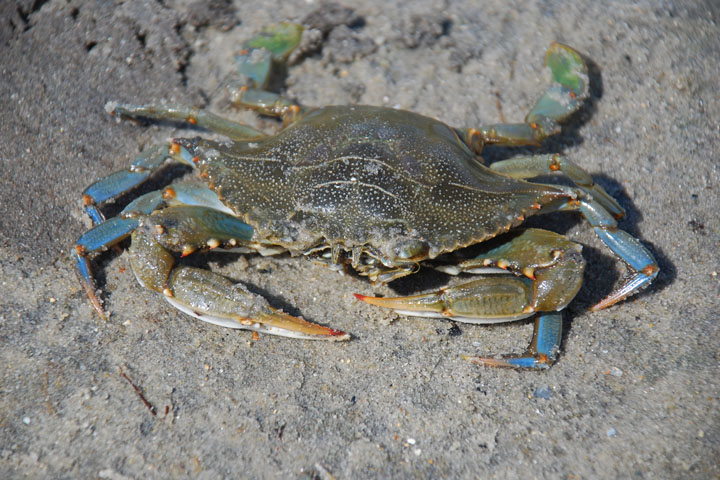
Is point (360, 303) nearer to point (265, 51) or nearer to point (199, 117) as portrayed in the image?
point (199, 117)

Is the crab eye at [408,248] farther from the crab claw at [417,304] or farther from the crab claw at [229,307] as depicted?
the crab claw at [229,307]

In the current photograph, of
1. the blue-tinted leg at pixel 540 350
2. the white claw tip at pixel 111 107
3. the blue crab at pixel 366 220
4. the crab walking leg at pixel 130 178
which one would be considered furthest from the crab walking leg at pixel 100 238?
the blue-tinted leg at pixel 540 350

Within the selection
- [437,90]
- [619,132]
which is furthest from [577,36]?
[437,90]

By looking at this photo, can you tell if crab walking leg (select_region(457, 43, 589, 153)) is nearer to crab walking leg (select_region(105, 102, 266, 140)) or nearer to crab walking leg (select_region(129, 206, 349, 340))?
crab walking leg (select_region(105, 102, 266, 140))

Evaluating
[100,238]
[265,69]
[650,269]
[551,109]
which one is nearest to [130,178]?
[100,238]

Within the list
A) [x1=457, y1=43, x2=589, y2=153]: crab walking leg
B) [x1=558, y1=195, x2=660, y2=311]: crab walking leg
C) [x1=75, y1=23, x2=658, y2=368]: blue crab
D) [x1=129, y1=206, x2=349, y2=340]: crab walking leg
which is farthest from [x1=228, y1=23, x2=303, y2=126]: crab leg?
[x1=558, y1=195, x2=660, y2=311]: crab walking leg

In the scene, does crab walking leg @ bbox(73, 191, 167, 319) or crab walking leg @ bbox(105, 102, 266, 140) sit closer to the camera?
crab walking leg @ bbox(73, 191, 167, 319)
